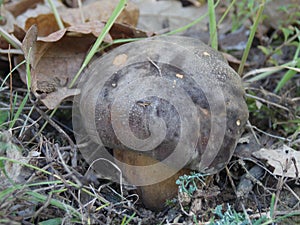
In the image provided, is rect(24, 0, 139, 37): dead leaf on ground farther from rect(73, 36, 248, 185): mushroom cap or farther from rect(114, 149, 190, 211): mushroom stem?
rect(114, 149, 190, 211): mushroom stem

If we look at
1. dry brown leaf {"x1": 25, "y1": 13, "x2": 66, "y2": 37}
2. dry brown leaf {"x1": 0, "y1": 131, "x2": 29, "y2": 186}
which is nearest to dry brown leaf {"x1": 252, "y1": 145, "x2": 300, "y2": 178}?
dry brown leaf {"x1": 0, "y1": 131, "x2": 29, "y2": 186}

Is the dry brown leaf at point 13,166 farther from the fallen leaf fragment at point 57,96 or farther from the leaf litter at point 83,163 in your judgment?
the fallen leaf fragment at point 57,96

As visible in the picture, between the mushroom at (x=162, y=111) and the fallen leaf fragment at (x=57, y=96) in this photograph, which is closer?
the mushroom at (x=162, y=111)

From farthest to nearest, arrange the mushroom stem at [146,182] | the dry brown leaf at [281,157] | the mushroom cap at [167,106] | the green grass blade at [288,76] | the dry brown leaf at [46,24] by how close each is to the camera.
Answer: the dry brown leaf at [46,24] → the green grass blade at [288,76] → the dry brown leaf at [281,157] → the mushroom stem at [146,182] → the mushroom cap at [167,106]

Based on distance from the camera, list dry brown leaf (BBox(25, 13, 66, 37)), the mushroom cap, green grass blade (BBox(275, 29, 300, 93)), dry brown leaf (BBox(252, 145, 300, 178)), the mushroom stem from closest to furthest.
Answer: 1. the mushroom cap
2. the mushroom stem
3. dry brown leaf (BBox(252, 145, 300, 178))
4. green grass blade (BBox(275, 29, 300, 93))
5. dry brown leaf (BBox(25, 13, 66, 37))

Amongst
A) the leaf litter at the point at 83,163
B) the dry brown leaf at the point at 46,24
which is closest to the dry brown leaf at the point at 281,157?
the leaf litter at the point at 83,163

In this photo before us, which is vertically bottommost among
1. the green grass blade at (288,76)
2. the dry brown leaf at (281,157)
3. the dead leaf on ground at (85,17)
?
the dry brown leaf at (281,157)

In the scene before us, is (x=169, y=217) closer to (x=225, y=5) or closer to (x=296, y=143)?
(x=296, y=143)
